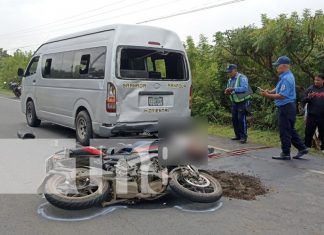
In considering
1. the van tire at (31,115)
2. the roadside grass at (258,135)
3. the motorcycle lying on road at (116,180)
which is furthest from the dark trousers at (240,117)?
the van tire at (31,115)

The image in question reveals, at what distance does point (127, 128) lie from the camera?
7.79 metres

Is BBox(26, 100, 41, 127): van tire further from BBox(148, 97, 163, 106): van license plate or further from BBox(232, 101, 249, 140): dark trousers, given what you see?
BBox(232, 101, 249, 140): dark trousers

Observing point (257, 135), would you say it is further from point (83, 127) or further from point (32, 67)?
point (32, 67)

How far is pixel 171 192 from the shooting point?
4875mm

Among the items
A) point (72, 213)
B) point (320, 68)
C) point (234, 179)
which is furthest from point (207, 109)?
point (72, 213)

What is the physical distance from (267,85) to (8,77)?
88.1ft

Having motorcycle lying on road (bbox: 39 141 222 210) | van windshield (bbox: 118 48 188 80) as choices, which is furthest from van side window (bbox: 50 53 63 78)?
motorcycle lying on road (bbox: 39 141 222 210)

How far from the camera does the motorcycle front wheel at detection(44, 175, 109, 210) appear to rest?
4.39m

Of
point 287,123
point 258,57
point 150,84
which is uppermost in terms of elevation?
point 258,57

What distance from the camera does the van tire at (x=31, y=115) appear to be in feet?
36.6

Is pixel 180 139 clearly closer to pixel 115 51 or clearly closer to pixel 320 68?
pixel 115 51

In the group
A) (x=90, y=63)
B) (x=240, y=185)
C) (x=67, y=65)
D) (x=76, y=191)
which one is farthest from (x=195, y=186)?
(x=67, y=65)

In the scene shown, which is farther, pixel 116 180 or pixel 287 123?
pixel 287 123

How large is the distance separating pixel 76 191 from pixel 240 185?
84.9 inches
